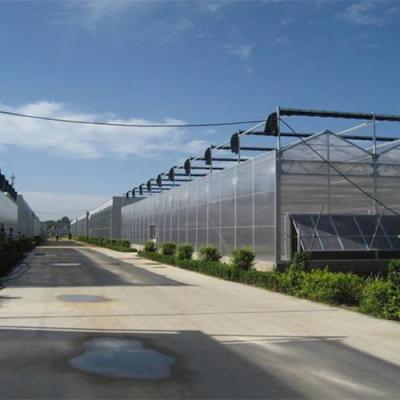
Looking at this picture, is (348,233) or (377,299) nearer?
(377,299)

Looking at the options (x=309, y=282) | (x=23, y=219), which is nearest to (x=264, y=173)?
(x=309, y=282)

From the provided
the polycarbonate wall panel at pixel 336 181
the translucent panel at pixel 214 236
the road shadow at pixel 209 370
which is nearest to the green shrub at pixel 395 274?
the road shadow at pixel 209 370

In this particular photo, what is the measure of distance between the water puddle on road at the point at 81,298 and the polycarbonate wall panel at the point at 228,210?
788 centimetres

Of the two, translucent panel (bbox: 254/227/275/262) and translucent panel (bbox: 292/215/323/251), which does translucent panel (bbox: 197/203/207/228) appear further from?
translucent panel (bbox: 292/215/323/251)

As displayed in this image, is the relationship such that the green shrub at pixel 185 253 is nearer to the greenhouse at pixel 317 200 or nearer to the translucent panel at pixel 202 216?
the translucent panel at pixel 202 216

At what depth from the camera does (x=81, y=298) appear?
569 inches

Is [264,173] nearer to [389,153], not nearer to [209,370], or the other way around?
[389,153]

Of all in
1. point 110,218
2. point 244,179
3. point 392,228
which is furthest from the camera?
point 110,218

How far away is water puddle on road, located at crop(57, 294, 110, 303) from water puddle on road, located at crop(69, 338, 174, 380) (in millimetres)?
5240

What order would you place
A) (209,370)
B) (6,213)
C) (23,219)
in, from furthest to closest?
(23,219) → (6,213) → (209,370)

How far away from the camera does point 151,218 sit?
45.9m

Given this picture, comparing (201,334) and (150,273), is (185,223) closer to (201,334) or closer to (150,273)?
(150,273)

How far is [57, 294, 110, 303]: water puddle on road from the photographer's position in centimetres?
1384

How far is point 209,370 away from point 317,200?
15.4 m
